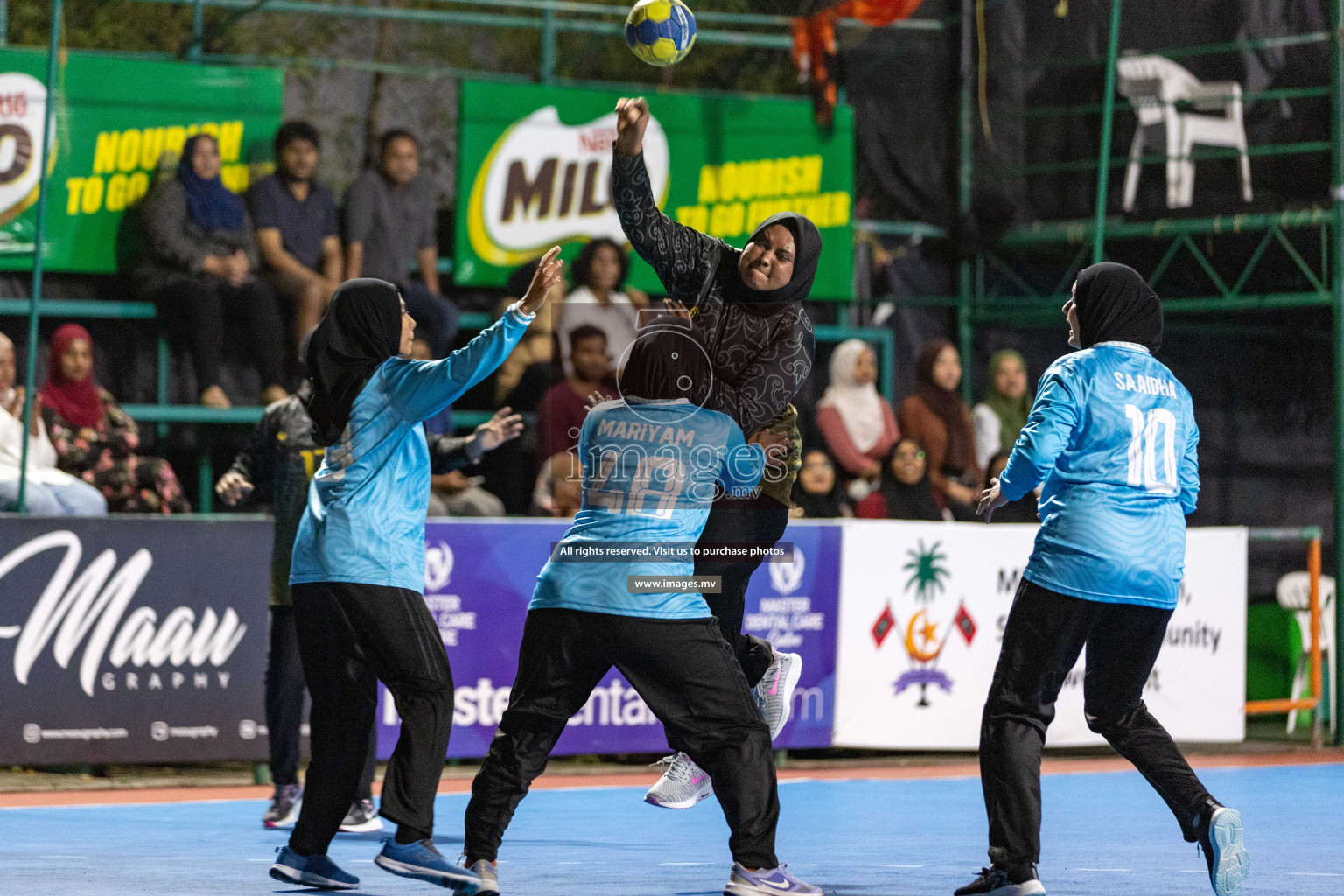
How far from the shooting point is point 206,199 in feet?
43.4

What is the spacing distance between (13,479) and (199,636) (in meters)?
1.73

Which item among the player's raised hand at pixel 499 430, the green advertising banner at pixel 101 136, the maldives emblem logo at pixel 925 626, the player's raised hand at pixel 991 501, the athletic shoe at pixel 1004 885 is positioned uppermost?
the green advertising banner at pixel 101 136

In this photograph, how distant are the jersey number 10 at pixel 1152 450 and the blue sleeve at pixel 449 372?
2.20 metres

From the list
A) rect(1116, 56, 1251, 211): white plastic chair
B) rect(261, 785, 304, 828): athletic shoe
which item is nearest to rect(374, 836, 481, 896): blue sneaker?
rect(261, 785, 304, 828): athletic shoe

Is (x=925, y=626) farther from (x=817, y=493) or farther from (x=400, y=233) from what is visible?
(x=400, y=233)

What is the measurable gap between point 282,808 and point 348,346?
2.97 metres

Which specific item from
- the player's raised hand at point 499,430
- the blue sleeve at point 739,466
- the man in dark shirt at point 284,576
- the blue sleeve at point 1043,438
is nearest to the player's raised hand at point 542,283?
the blue sleeve at point 739,466

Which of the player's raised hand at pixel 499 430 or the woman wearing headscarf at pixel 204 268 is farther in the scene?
the woman wearing headscarf at pixel 204 268

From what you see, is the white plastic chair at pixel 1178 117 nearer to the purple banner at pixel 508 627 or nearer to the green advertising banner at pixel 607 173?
the green advertising banner at pixel 607 173

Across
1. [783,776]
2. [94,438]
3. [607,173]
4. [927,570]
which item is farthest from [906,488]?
[94,438]

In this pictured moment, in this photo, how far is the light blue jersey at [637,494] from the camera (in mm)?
5816

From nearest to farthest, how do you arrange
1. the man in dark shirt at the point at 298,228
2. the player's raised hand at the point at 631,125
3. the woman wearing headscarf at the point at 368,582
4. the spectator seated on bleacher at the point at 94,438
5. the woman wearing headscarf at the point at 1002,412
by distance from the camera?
the player's raised hand at the point at 631,125, the woman wearing headscarf at the point at 368,582, the spectator seated on bleacher at the point at 94,438, the man in dark shirt at the point at 298,228, the woman wearing headscarf at the point at 1002,412

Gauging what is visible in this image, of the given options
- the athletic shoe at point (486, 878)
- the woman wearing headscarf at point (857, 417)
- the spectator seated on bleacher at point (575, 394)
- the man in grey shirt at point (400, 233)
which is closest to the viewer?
the athletic shoe at point (486, 878)

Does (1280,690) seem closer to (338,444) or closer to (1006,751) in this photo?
(1006,751)
